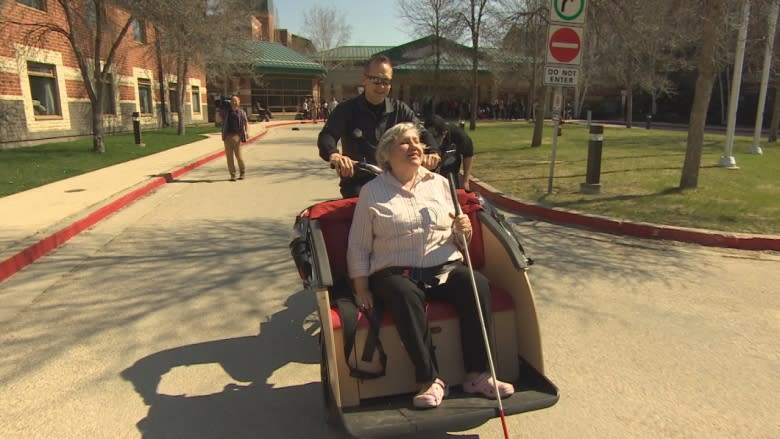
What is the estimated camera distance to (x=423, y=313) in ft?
9.08

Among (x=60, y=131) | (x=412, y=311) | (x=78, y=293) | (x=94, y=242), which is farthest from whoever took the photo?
(x=60, y=131)

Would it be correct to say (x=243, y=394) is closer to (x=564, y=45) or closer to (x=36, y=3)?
(x=564, y=45)

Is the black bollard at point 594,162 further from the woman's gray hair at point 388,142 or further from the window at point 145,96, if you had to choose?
the window at point 145,96

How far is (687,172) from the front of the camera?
31.4 feet

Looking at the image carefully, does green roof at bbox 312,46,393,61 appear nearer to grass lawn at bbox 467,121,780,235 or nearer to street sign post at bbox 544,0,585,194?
grass lawn at bbox 467,121,780,235

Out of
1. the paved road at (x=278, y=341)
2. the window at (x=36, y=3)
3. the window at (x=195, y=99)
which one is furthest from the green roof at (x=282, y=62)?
the paved road at (x=278, y=341)

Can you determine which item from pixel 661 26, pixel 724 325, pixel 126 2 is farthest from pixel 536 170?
pixel 126 2

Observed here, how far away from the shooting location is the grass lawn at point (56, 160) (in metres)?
10.7

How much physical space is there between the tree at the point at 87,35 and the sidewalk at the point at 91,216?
4681mm

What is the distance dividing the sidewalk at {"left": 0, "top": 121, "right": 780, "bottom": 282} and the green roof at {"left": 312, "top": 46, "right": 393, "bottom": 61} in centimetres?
5397

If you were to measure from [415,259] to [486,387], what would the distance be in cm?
78

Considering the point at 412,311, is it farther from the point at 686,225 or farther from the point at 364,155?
the point at 686,225

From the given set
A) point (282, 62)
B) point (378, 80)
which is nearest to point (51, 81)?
point (378, 80)

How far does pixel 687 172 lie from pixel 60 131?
67.6ft
